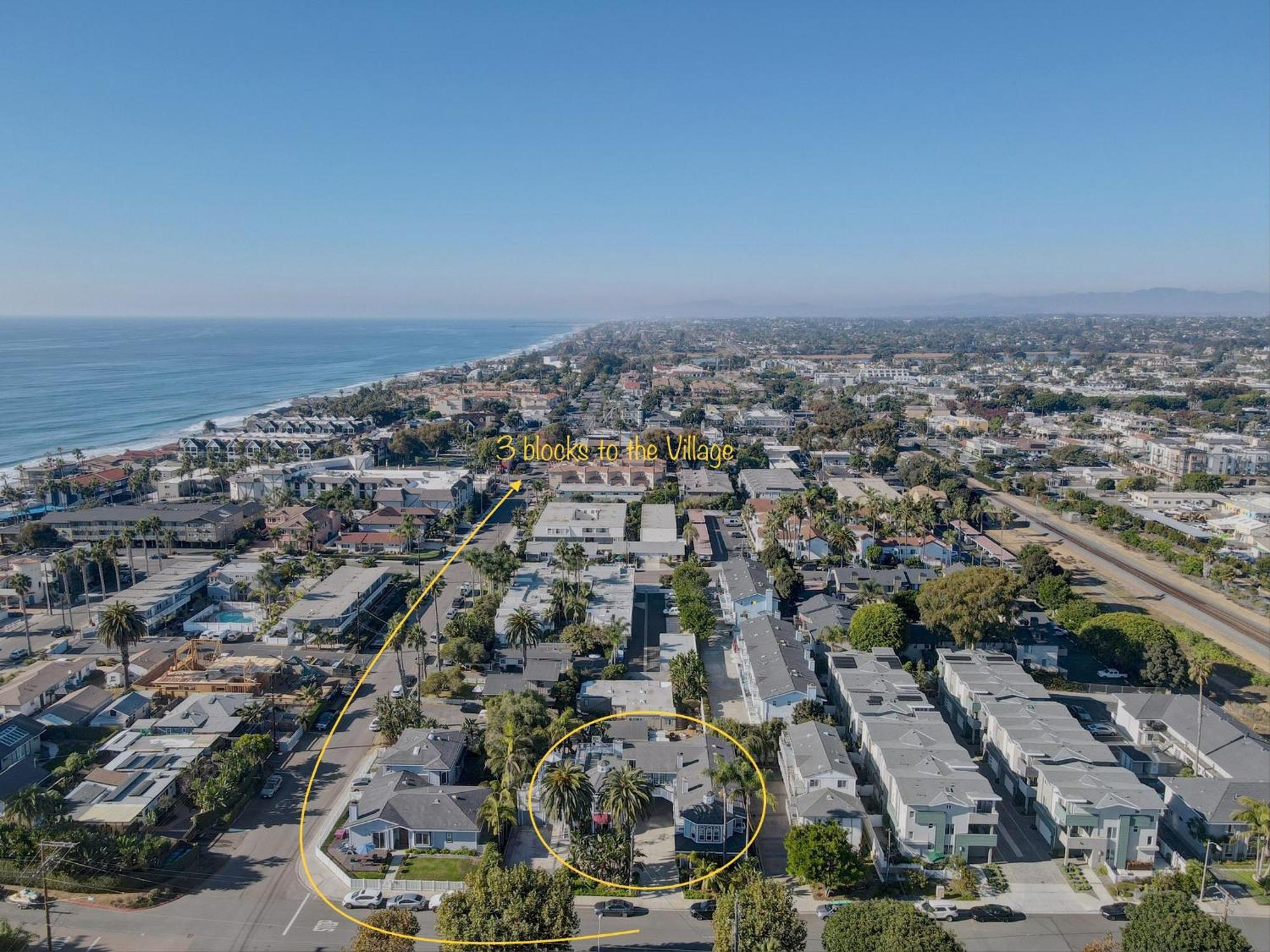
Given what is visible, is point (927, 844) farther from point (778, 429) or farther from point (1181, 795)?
point (778, 429)

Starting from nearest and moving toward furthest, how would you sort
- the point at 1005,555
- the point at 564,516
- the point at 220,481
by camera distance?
the point at 1005,555 < the point at 564,516 < the point at 220,481

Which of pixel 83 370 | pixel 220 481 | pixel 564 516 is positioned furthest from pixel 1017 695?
pixel 83 370

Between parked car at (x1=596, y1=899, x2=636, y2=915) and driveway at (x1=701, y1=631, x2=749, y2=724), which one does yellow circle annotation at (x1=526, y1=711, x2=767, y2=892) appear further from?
driveway at (x1=701, y1=631, x2=749, y2=724)

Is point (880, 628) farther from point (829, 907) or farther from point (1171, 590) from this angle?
point (1171, 590)

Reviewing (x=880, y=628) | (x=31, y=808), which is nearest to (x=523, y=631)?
(x=880, y=628)

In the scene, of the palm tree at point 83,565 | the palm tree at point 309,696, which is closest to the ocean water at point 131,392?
the palm tree at point 83,565

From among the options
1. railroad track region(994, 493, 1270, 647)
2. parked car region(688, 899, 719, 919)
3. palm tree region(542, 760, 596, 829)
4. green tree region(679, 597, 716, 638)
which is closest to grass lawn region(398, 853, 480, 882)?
palm tree region(542, 760, 596, 829)

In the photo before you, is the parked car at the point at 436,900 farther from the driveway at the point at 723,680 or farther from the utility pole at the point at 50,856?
the driveway at the point at 723,680
